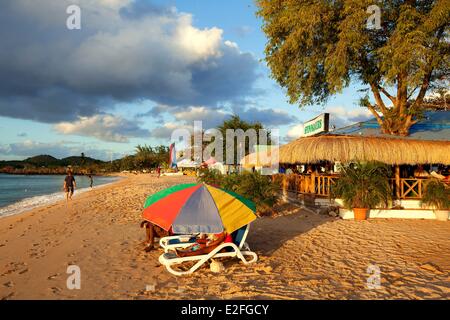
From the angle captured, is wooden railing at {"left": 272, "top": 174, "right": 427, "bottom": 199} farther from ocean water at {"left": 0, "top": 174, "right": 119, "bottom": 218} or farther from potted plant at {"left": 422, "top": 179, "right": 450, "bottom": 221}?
ocean water at {"left": 0, "top": 174, "right": 119, "bottom": 218}

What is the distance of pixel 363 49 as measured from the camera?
1464cm

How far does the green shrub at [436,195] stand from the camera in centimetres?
1065

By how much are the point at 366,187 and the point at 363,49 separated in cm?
734

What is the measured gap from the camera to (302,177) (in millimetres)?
13797

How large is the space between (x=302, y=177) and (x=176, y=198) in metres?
9.18

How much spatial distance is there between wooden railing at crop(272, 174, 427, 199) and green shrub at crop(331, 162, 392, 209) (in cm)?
106

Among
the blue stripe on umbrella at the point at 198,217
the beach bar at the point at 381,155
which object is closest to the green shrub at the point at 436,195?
the beach bar at the point at 381,155

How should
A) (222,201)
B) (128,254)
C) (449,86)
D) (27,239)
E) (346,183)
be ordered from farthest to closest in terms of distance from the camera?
(449,86) < (346,183) < (27,239) < (128,254) < (222,201)

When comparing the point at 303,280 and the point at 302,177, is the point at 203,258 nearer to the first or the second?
the point at 303,280

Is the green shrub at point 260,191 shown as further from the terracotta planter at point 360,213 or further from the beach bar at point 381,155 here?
the terracotta planter at point 360,213

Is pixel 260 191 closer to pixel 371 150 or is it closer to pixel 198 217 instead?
pixel 371 150

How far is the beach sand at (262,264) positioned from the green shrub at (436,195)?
1074 millimetres

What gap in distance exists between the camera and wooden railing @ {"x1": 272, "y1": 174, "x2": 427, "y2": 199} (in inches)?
463
